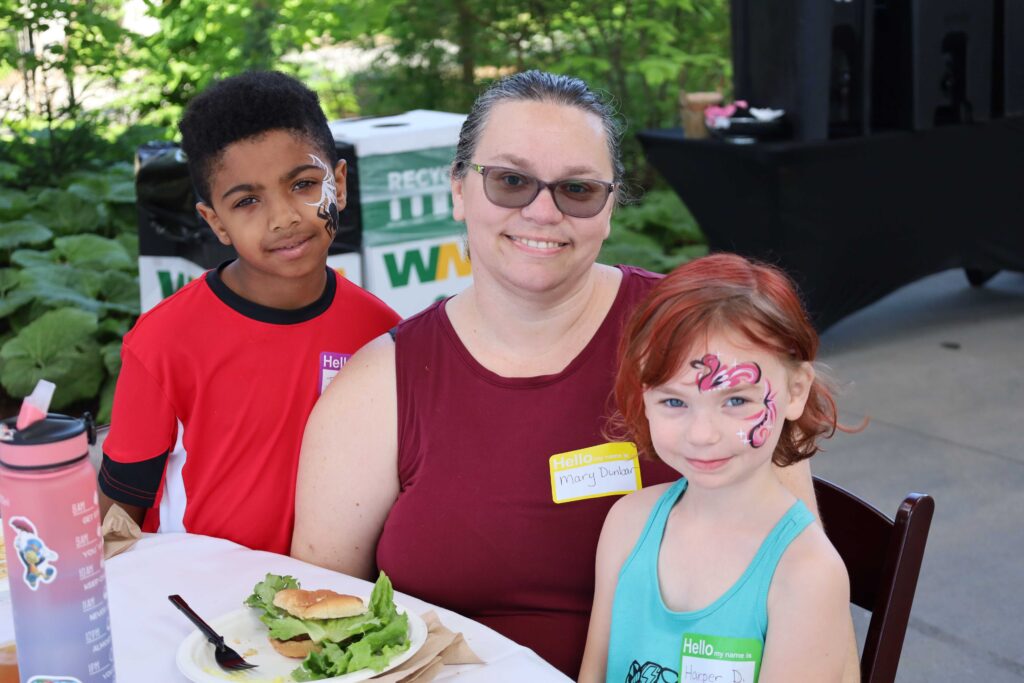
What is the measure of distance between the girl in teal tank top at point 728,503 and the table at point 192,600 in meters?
0.19

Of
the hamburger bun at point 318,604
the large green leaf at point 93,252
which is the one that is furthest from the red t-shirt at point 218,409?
the large green leaf at point 93,252

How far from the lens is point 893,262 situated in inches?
232

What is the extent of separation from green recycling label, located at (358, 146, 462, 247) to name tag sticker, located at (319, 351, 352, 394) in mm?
1994

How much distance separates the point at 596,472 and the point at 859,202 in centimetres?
411

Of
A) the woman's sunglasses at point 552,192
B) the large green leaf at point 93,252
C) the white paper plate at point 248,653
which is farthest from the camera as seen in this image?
the large green leaf at point 93,252

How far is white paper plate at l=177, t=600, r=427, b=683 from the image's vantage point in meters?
1.49

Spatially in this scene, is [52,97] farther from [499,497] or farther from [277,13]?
[499,497]

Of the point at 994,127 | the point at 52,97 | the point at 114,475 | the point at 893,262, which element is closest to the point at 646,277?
the point at 114,475

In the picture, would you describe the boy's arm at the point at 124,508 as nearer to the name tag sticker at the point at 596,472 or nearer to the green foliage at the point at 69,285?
the name tag sticker at the point at 596,472

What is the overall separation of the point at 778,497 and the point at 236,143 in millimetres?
1176

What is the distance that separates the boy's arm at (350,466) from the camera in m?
1.97

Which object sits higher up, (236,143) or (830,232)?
(236,143)

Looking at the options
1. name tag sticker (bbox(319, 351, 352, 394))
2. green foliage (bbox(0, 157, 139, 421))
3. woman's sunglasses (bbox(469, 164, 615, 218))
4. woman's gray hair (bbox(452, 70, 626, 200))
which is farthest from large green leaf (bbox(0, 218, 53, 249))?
woman's sunglasses (bbox(469, 164, 615, 218))

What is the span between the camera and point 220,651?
5.10 feet
